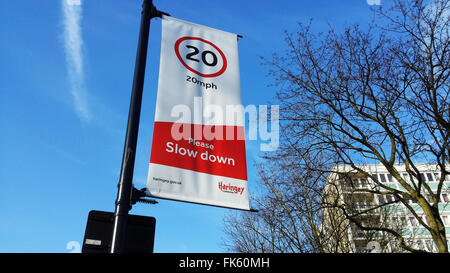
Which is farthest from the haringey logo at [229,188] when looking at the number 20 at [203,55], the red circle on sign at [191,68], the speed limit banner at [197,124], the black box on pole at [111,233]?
the number 20 at [203,55]

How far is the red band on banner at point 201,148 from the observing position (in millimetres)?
3924

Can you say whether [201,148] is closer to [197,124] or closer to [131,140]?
[197,124]

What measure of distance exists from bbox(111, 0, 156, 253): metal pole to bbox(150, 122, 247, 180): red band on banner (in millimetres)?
278

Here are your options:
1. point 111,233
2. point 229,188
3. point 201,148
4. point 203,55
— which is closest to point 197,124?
point 201,148

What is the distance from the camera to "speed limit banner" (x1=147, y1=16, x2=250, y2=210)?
3.88 meters

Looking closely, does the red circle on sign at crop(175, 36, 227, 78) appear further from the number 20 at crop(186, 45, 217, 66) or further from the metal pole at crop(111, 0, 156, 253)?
the metal pole at crop(111, 0, 156, 253)

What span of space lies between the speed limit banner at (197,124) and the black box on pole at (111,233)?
1.48 ft

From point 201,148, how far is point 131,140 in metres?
0.87

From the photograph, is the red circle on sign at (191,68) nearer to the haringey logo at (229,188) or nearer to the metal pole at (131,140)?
the metal pole at (131,140)

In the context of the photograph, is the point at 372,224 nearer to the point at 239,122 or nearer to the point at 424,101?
the point at 424,101

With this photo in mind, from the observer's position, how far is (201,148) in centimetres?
415

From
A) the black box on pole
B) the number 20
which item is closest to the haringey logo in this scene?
the black box on pole

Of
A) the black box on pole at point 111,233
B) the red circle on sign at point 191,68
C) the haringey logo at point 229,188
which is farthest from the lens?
the red circle on sign at point 191,68

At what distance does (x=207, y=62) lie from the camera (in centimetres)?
489
